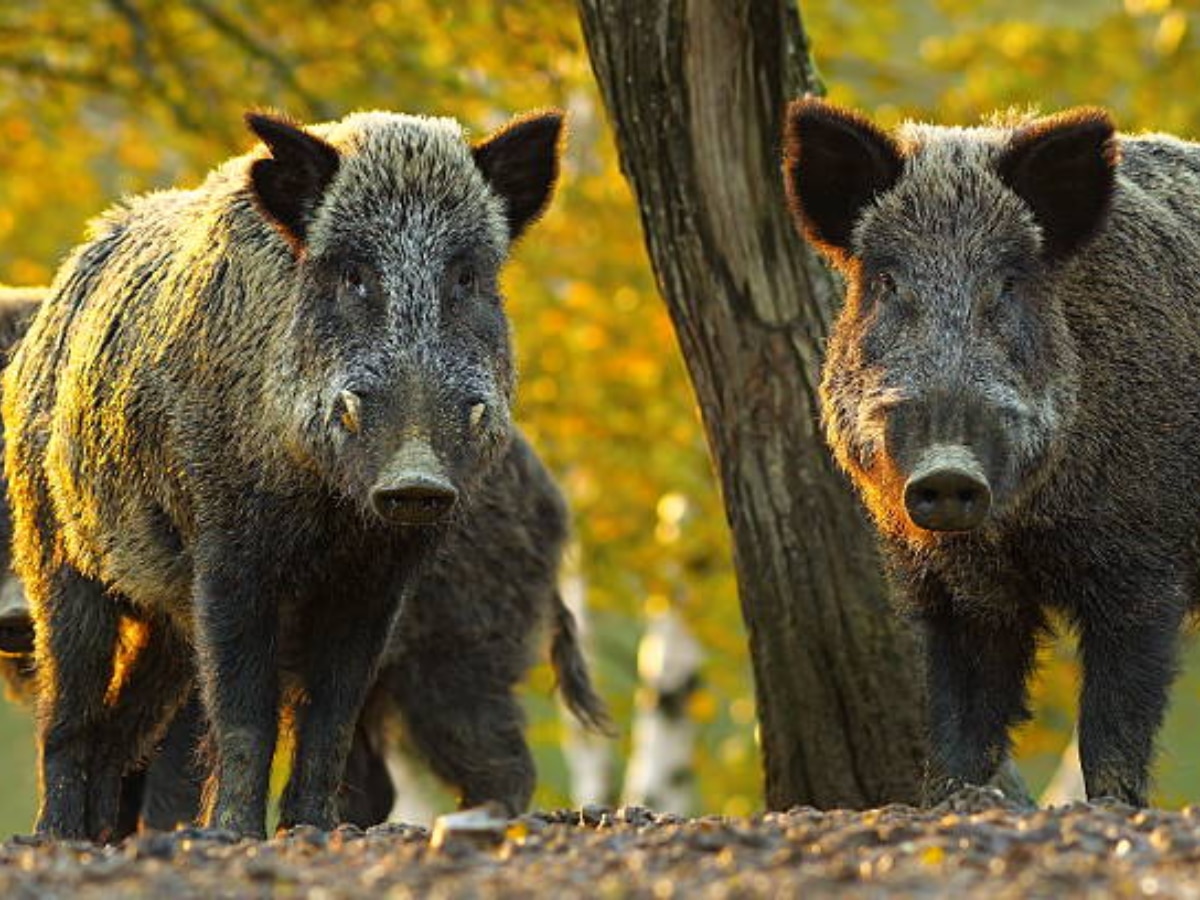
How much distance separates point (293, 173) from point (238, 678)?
145 cm

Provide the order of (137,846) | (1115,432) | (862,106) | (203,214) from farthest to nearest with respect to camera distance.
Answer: (862,106)
(203,214)
(1115,432)
(137,846)

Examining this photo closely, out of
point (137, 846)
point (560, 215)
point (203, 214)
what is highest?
point (560, 215)

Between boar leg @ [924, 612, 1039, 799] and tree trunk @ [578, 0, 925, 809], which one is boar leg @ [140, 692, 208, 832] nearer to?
tree trunk @ [578, 0, 925, 809]

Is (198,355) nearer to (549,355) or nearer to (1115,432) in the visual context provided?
(1115,432)

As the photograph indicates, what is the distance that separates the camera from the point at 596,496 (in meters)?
20.2

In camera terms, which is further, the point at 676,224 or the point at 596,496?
the point at 596,496

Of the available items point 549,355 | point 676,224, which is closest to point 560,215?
point 549,355

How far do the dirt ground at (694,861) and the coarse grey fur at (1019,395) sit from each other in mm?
1139

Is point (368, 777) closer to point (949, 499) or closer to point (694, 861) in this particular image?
point (949, 499)

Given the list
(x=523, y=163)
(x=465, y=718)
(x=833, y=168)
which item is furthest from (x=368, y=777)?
(x=833, y=168)

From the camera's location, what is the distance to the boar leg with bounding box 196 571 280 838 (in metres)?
6.91

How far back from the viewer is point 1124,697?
6.60 m

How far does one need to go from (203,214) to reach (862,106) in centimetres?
1148

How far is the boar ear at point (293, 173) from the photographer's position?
7.09 meters
